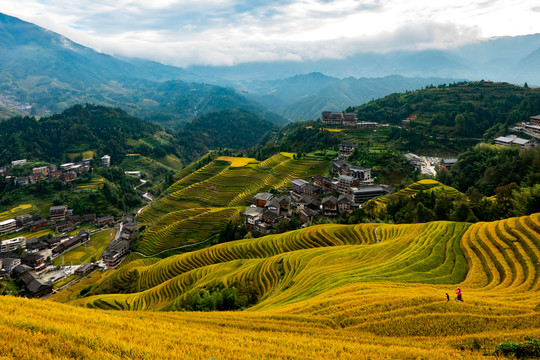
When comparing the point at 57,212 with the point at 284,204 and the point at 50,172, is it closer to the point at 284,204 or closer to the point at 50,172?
the point at 50,172

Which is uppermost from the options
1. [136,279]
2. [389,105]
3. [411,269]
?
[389,105]

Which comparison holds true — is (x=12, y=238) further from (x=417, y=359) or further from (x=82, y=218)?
(x=417, y=359)

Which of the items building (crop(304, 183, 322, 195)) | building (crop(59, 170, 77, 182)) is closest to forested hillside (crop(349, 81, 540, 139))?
building (crop(304, 183, 322, 195))

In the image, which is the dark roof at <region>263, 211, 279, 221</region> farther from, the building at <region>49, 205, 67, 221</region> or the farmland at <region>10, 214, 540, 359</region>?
the building at <region>49, 205, 67, 221</region>

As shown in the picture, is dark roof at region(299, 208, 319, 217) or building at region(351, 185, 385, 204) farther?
building at region(351, 185, 385, 204)

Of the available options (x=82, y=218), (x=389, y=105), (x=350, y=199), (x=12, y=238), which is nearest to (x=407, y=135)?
(x=389, y=105)

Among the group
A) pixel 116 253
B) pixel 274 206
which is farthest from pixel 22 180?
pixel 274 206
